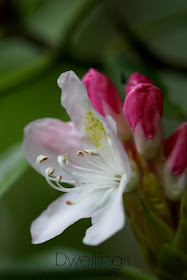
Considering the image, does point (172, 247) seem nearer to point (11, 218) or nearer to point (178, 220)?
point (178, 220)

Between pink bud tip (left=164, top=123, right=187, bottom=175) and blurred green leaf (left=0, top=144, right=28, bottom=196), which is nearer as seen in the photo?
pink bud tip (left=164, top=123, right=187, bottom=175)

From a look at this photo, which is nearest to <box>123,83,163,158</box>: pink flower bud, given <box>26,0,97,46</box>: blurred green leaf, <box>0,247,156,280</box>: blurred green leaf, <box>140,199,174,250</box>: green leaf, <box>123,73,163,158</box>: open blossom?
<box>123,73,163,158</box>: open blossom

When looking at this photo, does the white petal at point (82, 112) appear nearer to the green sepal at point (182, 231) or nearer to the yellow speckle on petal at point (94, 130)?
the yellow speckle on petal at point (94, 130)

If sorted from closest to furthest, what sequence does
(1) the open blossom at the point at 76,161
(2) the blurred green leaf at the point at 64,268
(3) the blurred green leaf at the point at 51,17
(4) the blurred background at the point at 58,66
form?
(1) the open blossom at the point at 76,161 → (2) the blurred green leaf at the point at 64,268 → (4) the blurred background at the point at 58,66 → (3) the blurred green leaf at the point at 51,17

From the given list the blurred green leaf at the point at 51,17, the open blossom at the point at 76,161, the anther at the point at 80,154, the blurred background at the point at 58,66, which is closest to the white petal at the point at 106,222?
the open blossom at the point at 76,161

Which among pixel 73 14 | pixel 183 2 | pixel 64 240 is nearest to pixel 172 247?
pixel 73 14

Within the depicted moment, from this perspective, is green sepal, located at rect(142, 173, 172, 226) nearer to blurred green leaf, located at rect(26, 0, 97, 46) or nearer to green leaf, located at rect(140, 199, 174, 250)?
green leaf, located at rect(140, 199, 174, 250)
